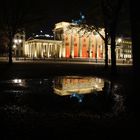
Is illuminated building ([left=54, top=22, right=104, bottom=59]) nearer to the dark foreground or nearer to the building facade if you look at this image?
the building facade

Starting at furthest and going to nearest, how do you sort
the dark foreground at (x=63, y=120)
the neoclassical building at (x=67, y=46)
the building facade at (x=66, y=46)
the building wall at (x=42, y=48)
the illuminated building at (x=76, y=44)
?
1. the illuminated building at (x=76, y=44)
2. the neoclassical building at (x=67, y=46)
3. the building facade at (x=66, y=46)
4. the building wall at (x=42, y=48)
5. the dark foreground at (x=63, y=120)

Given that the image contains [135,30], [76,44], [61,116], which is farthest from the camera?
→ [76,44]

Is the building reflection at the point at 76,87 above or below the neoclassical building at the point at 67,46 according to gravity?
below

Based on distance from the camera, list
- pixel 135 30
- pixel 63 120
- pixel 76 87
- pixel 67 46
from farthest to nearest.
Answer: pixel 67 46 → pixel 76 87 → pixel 63 120 → pixel 135 30

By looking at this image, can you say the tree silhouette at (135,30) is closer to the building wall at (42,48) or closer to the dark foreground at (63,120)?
the dark foreground at (63,120)

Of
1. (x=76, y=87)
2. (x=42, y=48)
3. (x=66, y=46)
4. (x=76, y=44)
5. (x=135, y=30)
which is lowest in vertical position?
(x=76, y=87)

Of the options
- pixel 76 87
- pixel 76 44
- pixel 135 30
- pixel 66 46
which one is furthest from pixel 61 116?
pixel 76 44

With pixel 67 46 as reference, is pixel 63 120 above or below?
below

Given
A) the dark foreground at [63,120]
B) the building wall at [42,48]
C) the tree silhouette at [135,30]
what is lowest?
the dark foreground at [63,120]

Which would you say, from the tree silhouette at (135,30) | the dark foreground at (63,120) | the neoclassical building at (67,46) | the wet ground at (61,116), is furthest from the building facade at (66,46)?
the tree silhouette at (135,30)

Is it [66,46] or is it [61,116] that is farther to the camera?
[66,46]

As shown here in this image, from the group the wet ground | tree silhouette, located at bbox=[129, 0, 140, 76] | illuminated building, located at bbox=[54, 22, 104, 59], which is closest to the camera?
the wet ground

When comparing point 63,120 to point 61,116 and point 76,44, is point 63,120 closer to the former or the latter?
point 61,116

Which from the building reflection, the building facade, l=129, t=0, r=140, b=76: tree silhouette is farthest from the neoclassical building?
l=129, t=0, r=140, b=76: tree silhouette
